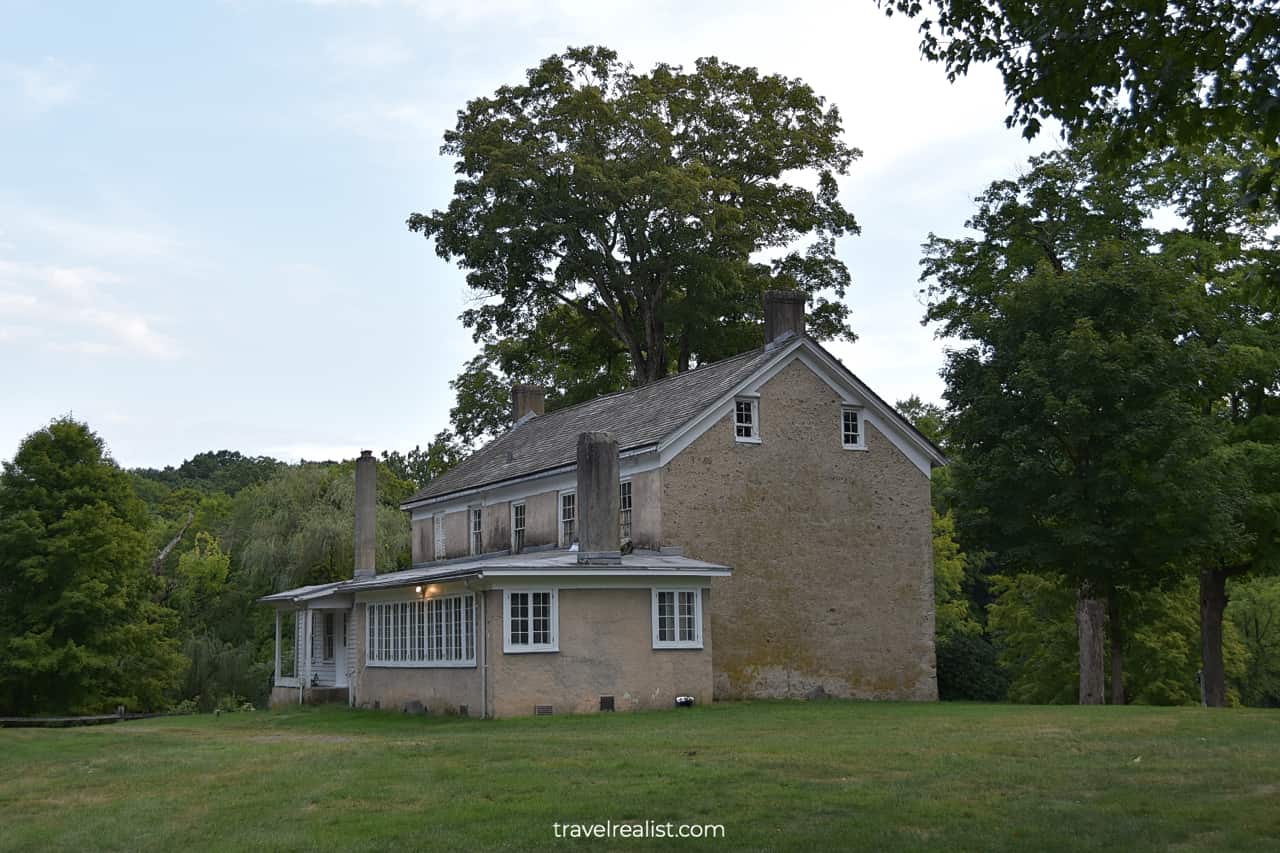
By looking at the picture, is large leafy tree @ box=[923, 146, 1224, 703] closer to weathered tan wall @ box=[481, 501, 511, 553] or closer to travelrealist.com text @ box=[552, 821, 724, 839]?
weathered tan wall @ box=[481, 501, 511, 553]

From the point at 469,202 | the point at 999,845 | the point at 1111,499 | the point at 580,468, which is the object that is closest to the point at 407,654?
the point at 580,468

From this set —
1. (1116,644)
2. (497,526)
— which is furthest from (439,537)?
A: (1116,644)

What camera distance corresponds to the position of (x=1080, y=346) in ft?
92.7

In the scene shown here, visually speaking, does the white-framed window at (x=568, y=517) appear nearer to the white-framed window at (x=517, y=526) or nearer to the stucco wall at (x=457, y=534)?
the white-framed window at (x=517, y=526)

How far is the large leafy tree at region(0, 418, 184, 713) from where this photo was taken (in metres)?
38.7

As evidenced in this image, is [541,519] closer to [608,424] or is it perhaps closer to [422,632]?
[608,424]

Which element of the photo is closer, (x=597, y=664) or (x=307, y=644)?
(x=597, y=664)

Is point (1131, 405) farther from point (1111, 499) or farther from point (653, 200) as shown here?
point (653, 200)

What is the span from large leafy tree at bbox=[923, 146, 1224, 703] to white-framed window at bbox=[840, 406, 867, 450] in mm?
2422

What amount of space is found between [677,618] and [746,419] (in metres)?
5.73

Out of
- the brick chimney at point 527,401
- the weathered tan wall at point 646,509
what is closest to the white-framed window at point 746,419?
the weathered tan wall at point 646,509

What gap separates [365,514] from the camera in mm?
Answer: 39781

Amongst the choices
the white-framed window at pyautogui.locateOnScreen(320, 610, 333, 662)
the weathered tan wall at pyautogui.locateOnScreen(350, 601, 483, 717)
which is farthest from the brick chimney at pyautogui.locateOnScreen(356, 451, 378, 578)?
the weathered tan wall at pyautogui.locateOnScreen(350, 601, 483, 717)

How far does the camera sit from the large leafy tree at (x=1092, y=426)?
27734 mm
